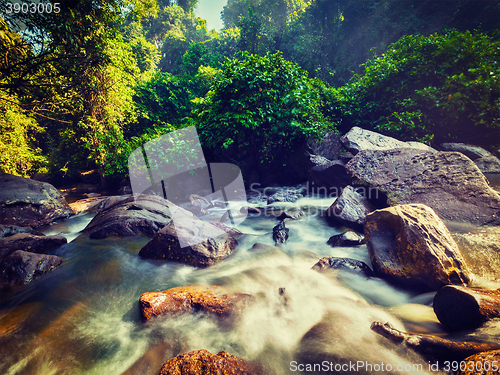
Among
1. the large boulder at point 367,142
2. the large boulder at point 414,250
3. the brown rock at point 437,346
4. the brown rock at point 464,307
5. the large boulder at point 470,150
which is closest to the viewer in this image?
the brown rock at point 437,346

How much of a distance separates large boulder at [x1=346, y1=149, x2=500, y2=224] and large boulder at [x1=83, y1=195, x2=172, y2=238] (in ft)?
17.0

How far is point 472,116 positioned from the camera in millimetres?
8625

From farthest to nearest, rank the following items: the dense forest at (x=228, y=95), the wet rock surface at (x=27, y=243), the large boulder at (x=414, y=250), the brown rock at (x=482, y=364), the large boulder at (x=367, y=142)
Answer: the large boulder at (x=367, y=142)
the dense forest at (x=228, y=95)
the wet rock surface at (x=27, y=243)
the large boulder at (x=414, y=250)
the brown rock at (x=482, y=364)

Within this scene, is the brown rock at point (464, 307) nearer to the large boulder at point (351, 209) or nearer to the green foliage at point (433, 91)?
the large boulder at point (351, 209)

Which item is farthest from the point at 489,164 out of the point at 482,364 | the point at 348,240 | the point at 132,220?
the point at 132,220

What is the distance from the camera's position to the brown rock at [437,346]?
1.63 metres

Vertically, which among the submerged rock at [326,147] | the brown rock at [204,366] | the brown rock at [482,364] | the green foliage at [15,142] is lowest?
the brown rock at [204,366]

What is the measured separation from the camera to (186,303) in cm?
259

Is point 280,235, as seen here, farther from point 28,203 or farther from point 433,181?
point 28,203

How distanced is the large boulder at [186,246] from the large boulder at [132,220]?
1.11m

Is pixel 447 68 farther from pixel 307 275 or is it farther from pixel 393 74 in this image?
pixel 307 275

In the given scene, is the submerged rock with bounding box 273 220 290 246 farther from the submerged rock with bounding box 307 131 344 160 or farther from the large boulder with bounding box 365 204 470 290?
the submerged rock with bounding box 307 131 344 160

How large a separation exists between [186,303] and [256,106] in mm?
7690

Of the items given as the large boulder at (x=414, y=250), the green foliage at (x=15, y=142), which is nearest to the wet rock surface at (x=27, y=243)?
the large boulder at (x=414, y=250)
